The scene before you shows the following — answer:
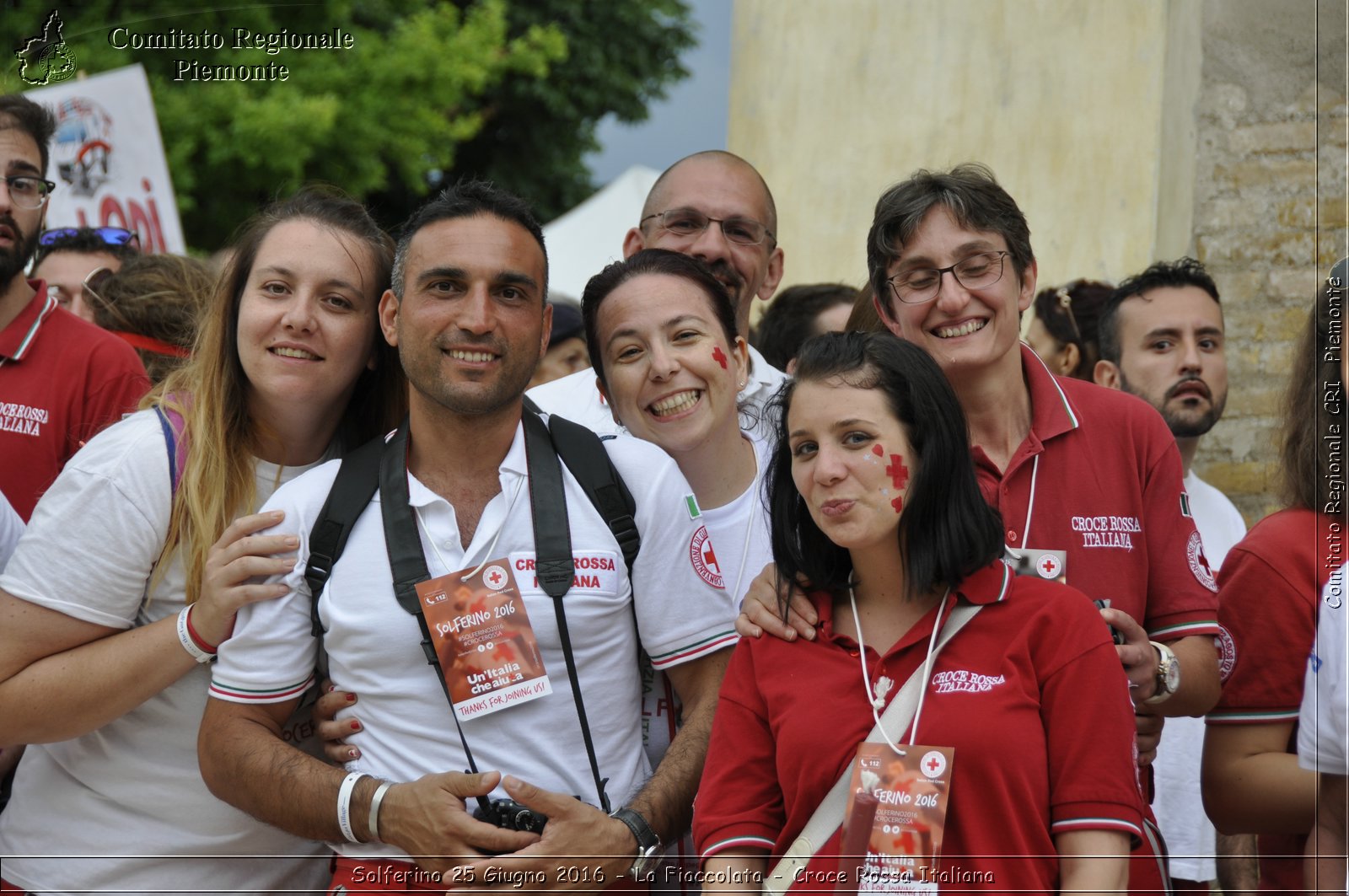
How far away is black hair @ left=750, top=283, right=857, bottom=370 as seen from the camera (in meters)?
5.11

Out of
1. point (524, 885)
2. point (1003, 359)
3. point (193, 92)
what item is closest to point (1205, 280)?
point (1003, 359)

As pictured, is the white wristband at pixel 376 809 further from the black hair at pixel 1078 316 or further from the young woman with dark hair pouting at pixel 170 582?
the black hair at pixel 1078 316

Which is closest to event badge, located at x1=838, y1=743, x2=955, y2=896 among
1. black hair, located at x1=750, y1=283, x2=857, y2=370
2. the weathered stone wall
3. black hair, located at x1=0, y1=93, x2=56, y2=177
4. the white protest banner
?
black hair, located at x1=750, y1=283, x2=857, y2=370

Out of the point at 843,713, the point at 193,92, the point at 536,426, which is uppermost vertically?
the point at 193,92

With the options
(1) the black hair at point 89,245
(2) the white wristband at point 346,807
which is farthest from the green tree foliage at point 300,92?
(2) the white wristband at point 346,807

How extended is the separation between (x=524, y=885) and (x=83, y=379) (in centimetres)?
203

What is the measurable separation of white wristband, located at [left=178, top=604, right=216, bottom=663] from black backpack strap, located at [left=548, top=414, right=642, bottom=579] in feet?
2.91

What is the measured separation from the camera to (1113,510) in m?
2.77

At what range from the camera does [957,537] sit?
243 centimetres

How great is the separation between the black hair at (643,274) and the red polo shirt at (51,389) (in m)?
1.32

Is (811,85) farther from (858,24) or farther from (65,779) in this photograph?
(65,779)

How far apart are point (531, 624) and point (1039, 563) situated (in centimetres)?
105

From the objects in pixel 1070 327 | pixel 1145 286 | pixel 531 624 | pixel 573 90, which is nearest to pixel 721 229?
pixel 1145 286

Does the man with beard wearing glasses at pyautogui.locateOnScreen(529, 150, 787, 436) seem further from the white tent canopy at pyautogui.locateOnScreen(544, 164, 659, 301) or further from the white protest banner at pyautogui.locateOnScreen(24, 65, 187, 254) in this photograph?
the white tent canopy at pyautogui.locateOnScreen(544, 164, 659, 301)
